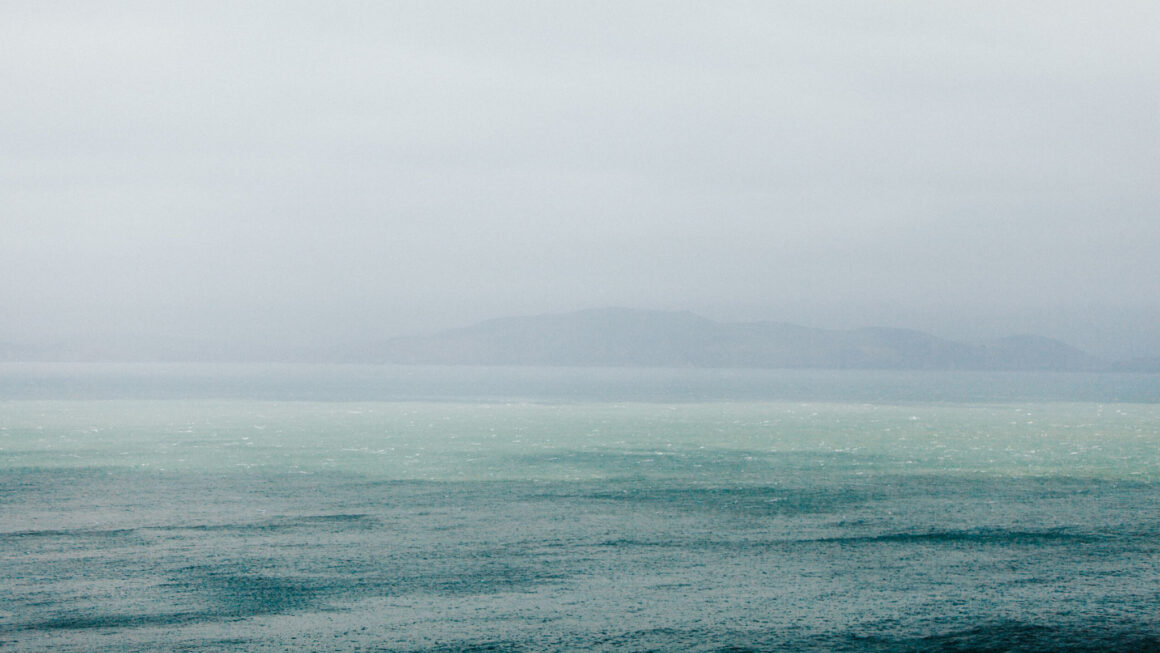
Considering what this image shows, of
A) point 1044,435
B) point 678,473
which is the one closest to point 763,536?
point 678,473

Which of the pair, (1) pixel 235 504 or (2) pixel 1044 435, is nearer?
(1) pixel 235 504

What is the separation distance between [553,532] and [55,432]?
56.1 metres

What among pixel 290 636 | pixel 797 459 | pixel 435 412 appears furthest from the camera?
pixel 435 412

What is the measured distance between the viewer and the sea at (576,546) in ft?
84.1

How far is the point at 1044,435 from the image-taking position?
262ft

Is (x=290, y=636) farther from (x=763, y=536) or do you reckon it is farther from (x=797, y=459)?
(x=797, y=459)

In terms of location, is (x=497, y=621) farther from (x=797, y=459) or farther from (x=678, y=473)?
(x=797, y=459)

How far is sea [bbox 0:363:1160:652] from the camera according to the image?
84.1ft

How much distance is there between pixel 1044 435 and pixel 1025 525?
4508cm

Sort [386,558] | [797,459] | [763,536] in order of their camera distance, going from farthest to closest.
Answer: [797,459] → [763,536] → [386,558]

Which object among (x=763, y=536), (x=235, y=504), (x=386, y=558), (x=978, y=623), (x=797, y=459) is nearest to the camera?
(x=978, y=623)

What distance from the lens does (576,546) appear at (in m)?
34.8

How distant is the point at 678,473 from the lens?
54.3 metres

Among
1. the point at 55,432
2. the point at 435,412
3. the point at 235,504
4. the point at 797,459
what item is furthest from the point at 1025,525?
the point at 435,412
